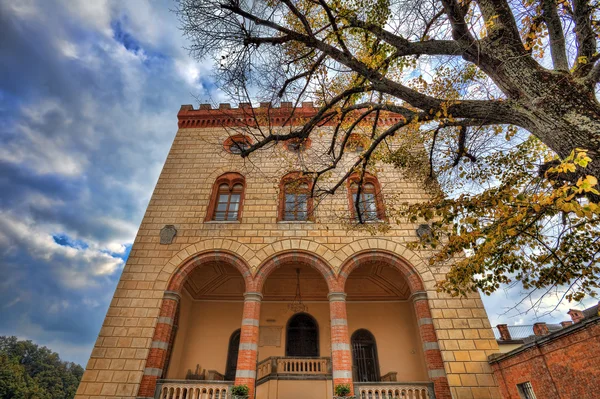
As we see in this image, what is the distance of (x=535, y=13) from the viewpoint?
14.7ft

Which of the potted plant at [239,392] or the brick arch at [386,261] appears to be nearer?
the potted plant at [239,392]

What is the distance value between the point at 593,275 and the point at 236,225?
8993 millimetres

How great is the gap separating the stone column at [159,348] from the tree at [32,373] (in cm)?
3885

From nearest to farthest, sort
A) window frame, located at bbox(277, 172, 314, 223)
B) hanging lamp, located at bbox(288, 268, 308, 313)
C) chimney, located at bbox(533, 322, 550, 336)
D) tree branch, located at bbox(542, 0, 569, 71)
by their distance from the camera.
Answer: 1. tree branch, located at bbox(542, 0, 569, 71)
2. window frame, located at bbox(277, 172, 314, 223)
3. hanging lamp, located at bbox(288, 268, 308, 313)
4. chimney, located at bbox(533, 322, 550, 336)

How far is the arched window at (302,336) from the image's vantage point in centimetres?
1150

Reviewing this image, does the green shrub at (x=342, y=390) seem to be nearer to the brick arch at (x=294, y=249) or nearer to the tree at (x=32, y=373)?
the brick arch at (x=294, y=249)

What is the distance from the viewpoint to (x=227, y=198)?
1177 centimetres

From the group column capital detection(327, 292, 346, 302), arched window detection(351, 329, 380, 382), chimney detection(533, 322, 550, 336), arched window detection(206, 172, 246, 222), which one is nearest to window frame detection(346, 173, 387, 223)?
column capital detection(327, 292, 346, 302)

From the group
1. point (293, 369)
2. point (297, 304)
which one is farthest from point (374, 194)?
point (293, 369)

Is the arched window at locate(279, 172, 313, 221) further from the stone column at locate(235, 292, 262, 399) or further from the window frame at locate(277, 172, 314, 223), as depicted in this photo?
the stone column at locate(235, 292, 262, 399)

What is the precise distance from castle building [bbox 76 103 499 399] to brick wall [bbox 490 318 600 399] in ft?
2.19

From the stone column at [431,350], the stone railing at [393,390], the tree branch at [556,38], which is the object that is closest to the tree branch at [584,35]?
the tree branch at [556,38]

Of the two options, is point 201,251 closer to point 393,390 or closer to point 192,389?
point 192,389

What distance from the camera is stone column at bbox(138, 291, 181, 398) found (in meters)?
8.01
